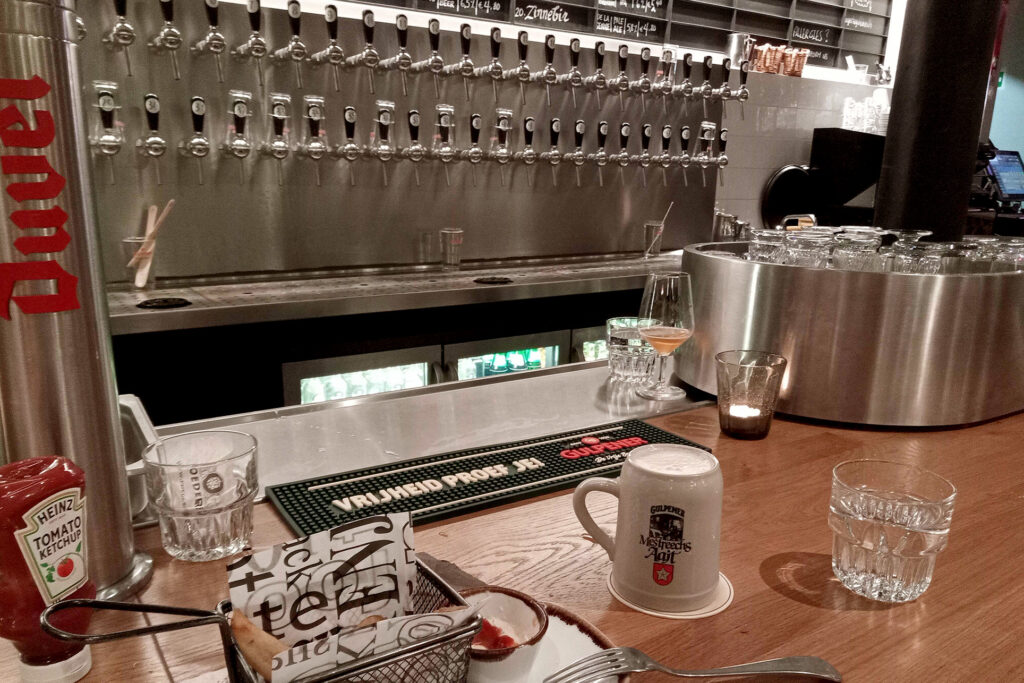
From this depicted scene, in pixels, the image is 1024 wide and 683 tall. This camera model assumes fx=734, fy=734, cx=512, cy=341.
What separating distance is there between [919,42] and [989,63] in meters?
0.16

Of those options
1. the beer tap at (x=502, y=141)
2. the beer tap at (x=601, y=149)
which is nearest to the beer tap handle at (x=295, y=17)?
the beer tap at (x=502, y=141)

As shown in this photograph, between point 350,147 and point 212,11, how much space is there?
685 mm

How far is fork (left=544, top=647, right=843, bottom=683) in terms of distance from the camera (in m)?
0.63

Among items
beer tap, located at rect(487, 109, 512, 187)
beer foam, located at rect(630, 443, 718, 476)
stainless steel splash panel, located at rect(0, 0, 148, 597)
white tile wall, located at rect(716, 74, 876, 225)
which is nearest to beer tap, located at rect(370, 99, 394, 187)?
beer tap, located at rect(487, 109, 512, 187)

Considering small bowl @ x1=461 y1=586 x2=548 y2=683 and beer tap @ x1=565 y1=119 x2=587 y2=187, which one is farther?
beer tap @ x1=565 y1=119 x2=587 y2=187

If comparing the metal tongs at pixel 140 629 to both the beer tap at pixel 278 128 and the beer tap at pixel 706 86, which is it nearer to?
the beer tap at pixel 278 128

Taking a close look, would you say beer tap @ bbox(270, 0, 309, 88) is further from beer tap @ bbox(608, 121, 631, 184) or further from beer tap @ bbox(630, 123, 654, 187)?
beer tap @ bbox(630, 123, 654, 187)

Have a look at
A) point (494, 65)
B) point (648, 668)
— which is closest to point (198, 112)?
point (494, 65)

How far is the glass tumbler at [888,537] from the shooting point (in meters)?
0.80

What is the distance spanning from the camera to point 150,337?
2.39 m

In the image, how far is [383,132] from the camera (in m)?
3.09

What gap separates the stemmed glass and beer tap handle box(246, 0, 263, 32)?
2097 millimetres

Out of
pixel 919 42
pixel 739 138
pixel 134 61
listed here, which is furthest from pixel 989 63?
pixel 739 138

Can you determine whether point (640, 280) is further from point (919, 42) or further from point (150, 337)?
point (150, 337)
